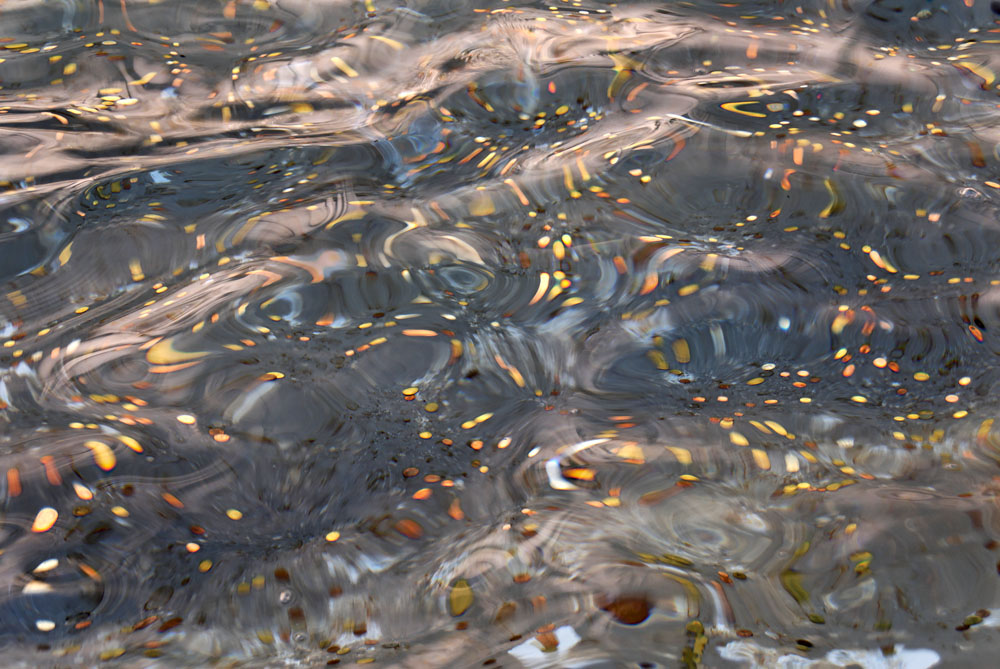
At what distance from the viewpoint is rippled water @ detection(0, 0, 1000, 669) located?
137 centimetres

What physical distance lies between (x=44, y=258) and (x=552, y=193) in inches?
50.9

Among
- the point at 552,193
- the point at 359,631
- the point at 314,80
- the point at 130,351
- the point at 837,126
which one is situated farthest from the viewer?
the point at 314,80

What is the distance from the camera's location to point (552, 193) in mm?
2211

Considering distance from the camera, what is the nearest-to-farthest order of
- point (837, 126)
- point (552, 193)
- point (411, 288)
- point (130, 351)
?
point (130, 351)
point (411, 288)
point (552, 193)
point (837, 126)

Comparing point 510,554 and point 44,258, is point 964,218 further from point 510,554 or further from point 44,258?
point 44,258

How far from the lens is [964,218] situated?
2.09 m

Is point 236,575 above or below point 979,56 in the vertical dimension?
below

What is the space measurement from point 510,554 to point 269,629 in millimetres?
422

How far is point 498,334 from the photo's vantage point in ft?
6.12

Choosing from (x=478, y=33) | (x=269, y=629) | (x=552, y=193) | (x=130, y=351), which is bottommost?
(x=269, y=629)

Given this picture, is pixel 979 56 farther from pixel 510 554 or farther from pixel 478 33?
pixel 510 554

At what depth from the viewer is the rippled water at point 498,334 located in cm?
137

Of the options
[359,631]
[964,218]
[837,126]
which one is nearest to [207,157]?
[359,631]

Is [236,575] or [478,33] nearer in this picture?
[236,575]
